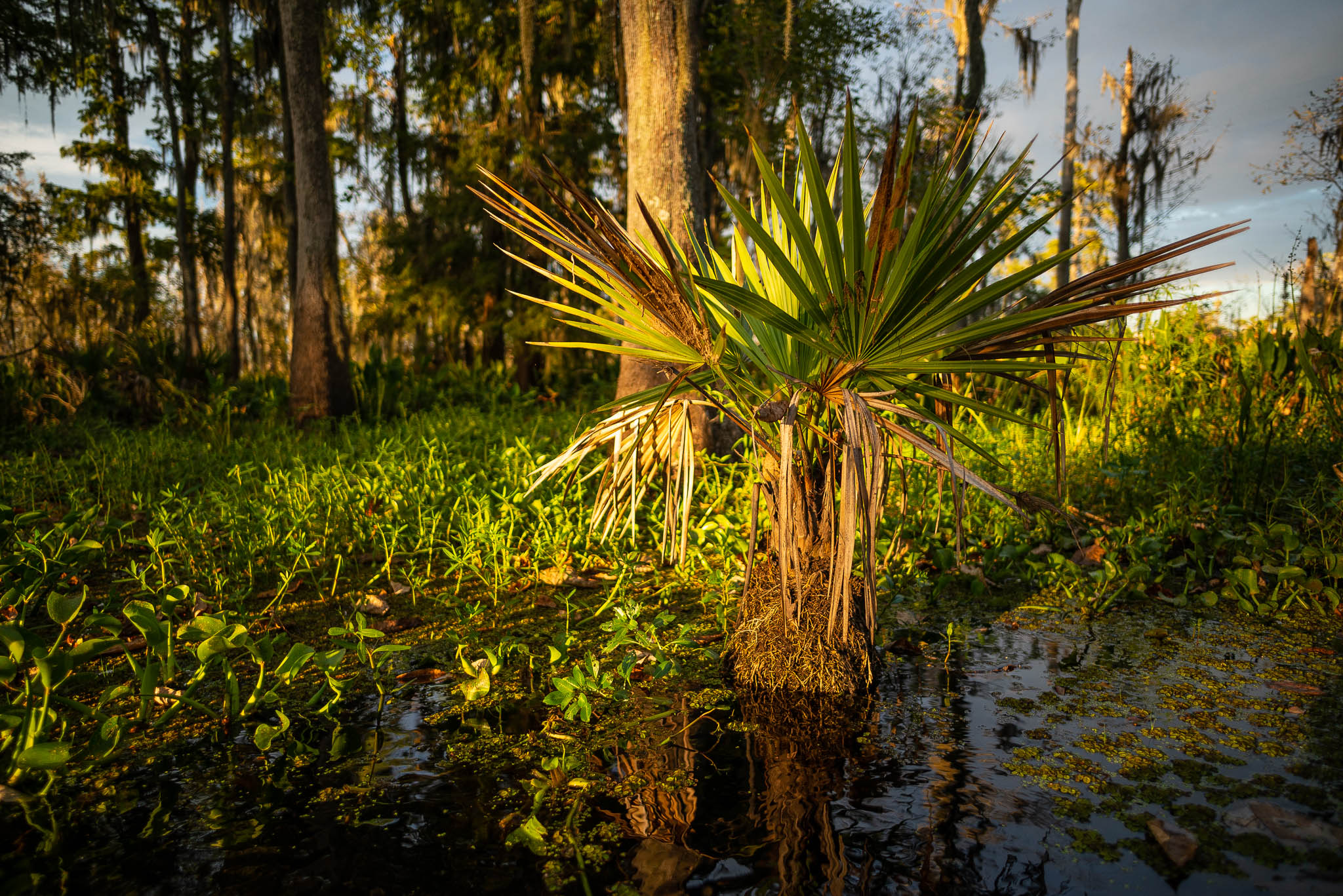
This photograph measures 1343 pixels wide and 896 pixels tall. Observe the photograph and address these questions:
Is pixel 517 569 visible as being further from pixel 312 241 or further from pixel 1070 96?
pixel 1070 96

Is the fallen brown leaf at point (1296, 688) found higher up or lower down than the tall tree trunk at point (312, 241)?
lower down

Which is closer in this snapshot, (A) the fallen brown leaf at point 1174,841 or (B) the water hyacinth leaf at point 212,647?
(A) the fallen brown leaf at point 1174,841

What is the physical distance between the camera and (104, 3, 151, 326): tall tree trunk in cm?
1894

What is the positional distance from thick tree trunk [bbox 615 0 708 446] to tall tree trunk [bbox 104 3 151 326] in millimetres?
19172

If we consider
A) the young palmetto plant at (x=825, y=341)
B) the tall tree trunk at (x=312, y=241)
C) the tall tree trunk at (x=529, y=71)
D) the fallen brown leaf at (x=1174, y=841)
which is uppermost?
the tall tree trunk at (x=529, y=71)

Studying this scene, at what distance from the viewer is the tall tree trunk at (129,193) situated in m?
18.9

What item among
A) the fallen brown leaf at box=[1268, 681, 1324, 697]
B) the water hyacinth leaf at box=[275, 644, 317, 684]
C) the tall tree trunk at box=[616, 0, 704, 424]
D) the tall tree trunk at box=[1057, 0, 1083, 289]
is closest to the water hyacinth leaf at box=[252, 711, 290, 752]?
the water hyacinth leaf at box=[275, 644, 317, 684]

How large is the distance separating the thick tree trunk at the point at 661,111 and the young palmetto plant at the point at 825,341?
3086 mm

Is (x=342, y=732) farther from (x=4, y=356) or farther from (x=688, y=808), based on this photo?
(x=4, y=356)

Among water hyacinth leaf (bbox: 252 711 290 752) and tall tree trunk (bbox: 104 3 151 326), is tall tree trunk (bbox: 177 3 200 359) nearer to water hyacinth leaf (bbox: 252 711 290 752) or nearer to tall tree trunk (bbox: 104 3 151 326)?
tall tree trunk (bbox: 104 3 151 326)

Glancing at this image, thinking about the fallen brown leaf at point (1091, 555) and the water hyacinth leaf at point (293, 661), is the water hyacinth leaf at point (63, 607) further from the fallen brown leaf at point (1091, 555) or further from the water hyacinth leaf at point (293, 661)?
the fallen brown leaf at point (1091, 555)

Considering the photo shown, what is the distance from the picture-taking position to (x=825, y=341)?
179cm

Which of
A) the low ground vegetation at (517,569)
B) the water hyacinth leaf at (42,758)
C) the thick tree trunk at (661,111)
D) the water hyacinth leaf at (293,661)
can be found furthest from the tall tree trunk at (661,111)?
the water hyacinth leaf at (42,758)

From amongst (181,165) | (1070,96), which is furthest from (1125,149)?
(181,165)
